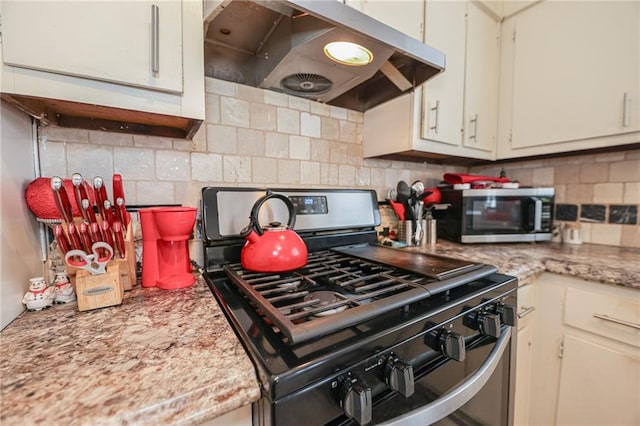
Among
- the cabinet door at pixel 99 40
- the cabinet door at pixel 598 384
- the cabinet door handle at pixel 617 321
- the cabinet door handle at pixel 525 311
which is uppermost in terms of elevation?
the cabinet door at pixel 99 40

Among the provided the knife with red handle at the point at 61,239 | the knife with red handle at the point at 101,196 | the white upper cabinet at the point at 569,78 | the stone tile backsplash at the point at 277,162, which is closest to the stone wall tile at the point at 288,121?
the stone tile backsplash at the point at 277,162

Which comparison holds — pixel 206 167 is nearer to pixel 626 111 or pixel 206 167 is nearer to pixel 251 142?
pixel 251 142

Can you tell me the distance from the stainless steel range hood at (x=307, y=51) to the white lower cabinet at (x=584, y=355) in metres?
0.96

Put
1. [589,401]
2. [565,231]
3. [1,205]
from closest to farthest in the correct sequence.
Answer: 1. [1,205]
2. [589,401]
3. [565,231]

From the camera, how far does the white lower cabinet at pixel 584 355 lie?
88 cm

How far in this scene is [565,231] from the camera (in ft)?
5.04

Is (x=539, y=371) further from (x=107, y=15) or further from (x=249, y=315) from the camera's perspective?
(x=107, y=15)

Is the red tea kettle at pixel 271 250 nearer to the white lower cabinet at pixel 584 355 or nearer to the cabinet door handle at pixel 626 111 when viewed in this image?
the white lower cabinet at pixel 584 355

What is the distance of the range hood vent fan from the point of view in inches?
40.6

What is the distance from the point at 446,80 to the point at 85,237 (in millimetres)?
1523

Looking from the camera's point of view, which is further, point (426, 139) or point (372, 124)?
point (372, 124)

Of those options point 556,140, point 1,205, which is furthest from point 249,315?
point 556,140

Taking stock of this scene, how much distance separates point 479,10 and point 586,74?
60cm

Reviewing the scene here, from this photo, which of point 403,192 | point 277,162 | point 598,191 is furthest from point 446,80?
point 598,191
